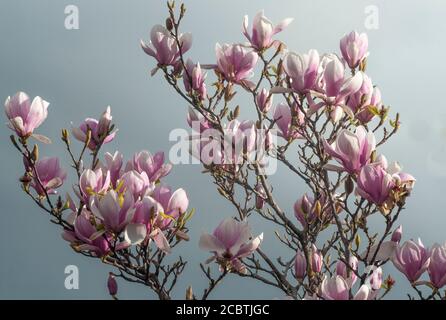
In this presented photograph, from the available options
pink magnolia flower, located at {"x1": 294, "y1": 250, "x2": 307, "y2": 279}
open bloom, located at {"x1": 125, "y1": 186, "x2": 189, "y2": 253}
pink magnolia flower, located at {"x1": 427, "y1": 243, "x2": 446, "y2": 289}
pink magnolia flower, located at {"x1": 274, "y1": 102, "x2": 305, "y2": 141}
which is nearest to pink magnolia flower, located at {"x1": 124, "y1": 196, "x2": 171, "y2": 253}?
open bloom, located at {"x1": 125, "y1": 186, "x2": 189, "y2": 253}

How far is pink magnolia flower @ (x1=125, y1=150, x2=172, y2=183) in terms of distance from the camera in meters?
3.45

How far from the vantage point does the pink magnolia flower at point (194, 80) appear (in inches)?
167

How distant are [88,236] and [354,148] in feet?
4.63

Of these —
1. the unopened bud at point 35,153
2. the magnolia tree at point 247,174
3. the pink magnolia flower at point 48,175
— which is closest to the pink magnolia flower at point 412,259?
the magnolia tree at point 247,174

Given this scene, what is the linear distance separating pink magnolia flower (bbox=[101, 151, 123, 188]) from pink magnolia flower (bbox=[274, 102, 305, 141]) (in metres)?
1.28

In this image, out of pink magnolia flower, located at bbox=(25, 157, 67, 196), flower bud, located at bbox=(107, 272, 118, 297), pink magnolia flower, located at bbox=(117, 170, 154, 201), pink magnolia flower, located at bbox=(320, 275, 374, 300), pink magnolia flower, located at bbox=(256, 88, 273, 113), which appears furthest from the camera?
pink magnolia flower, located at bbox=(256, 88, 273, 113)

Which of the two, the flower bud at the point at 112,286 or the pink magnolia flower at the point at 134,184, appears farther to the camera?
the flower bud at the point at 112,286

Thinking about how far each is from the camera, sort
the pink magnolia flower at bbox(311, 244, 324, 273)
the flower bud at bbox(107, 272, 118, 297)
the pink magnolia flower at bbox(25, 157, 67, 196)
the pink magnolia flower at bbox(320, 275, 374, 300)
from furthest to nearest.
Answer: the pink magnolia flower at bbox(311, 244, 324, 273), the flower bud at bbox(107, 272, 118, 297), the pink magnolia flower at bbox(25, 157, 67, 196), the pink magnolia flower at bbox(320, 275, 374, 300)

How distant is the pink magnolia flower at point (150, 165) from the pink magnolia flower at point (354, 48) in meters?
1.47

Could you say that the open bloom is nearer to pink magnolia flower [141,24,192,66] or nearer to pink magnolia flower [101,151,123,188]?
pink magnolia flower [101,151,123,188]

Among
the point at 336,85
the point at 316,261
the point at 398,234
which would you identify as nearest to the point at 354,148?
the point at 336,85

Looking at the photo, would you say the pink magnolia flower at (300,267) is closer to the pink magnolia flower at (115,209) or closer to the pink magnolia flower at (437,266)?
the pink magnolia flower at (437,266)

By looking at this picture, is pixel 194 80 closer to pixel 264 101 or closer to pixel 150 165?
pixel 264 101
